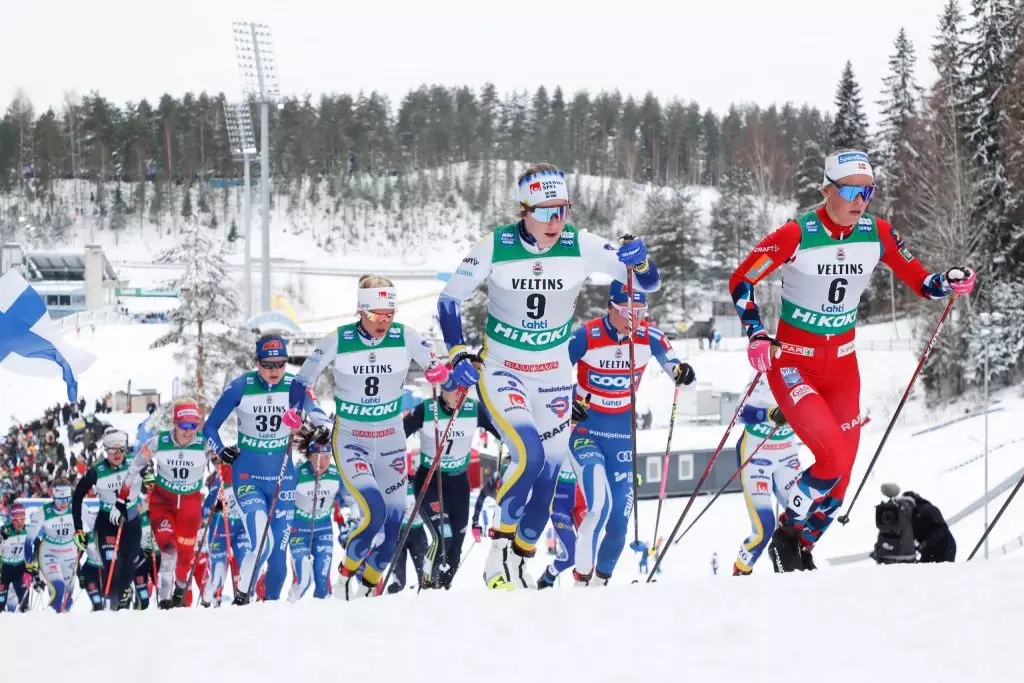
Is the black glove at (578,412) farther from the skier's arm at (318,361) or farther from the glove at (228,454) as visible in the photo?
the glove at (228,454)

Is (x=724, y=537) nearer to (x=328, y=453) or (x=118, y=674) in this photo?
(x=328, y=453)

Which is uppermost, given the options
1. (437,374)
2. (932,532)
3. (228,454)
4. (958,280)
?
(958,280)

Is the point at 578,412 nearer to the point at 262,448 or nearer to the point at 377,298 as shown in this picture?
the point at 377,298

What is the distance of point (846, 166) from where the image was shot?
6.78m

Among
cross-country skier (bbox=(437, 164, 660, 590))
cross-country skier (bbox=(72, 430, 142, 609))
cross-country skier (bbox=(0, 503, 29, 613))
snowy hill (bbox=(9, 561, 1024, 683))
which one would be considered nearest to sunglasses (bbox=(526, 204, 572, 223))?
cross-country skier (bbox=(437, 164, 660, 590))

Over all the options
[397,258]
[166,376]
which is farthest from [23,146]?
[166,376]

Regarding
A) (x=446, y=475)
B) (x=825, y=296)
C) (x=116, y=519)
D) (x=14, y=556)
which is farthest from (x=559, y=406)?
(x=14, y=556)

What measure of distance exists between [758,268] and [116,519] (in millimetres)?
7849

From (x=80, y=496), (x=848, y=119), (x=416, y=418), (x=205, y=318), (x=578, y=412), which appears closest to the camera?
(x=578, y=412)

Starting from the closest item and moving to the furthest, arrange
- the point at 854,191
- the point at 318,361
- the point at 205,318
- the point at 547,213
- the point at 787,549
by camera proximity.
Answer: the point at 547,213, the point at 854,191, the point at 787,549, the point at 318,361, the point at 205,318

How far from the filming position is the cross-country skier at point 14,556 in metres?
13.6

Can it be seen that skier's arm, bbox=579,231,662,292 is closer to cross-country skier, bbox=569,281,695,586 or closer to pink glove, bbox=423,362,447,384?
cross-country skier, bbox=569,281,695,586

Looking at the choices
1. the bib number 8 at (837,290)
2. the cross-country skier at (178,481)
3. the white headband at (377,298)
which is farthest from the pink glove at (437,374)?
the cross-country skier at (178,481)

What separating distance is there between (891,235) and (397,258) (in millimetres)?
81754
